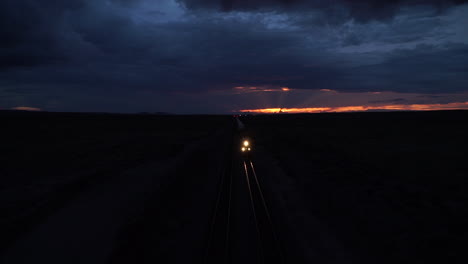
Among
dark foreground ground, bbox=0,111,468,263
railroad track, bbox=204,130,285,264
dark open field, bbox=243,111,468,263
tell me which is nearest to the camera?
railroad track, bbox=204,130,285,264

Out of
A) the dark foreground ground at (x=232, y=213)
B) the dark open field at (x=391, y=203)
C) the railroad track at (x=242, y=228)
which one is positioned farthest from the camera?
the dark open field at (x=391, y=203)

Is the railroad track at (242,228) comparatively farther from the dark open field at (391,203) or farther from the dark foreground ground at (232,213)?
the dark open field at (391,203)

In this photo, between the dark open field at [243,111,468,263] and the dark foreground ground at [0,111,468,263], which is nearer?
the dark foreground ground at [0,111,468,263]

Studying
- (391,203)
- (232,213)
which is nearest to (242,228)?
(232,213)

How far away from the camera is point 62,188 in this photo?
15.2 m

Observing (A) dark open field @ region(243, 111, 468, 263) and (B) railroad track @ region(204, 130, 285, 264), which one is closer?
(B) railroad track @ region(204, 130, 285, 264)

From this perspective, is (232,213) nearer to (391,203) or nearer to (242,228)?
(242,228)

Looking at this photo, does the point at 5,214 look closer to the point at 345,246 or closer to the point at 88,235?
the point at 88,235

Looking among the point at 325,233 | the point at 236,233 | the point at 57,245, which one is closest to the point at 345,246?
the point at 325,233

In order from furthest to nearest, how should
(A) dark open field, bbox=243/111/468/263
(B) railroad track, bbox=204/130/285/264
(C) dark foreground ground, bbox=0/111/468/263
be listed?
1. (A) dark open field, bbox=243/111/468/263
2. (C) dark foreground ground, bbox=0/111/468/263
3. (B) railroad track, bbox=204/130/285/264

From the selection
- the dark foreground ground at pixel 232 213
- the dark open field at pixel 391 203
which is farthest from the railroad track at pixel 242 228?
the dark open field at pixel 391 203

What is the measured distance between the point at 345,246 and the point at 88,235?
10121 mm

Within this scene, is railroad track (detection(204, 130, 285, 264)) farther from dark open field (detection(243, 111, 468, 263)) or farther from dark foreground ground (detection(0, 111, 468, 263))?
dark open field (detection(243, 111, 468, 263))

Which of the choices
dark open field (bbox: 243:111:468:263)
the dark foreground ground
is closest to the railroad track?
the dark foreground ground
